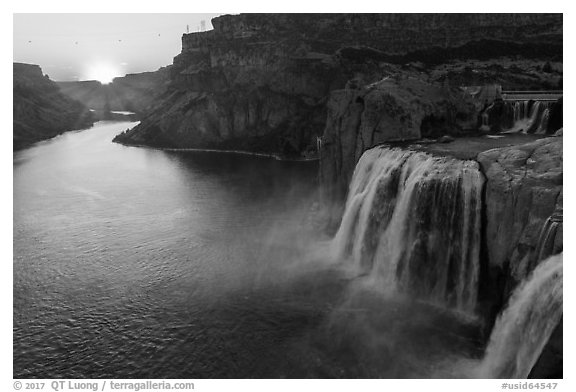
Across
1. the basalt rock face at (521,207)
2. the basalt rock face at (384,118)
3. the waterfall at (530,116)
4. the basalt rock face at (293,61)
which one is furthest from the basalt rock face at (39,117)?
the basalt rock face at (521,207)

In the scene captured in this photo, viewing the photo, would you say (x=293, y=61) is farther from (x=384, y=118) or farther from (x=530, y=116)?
(x=384, y=118)

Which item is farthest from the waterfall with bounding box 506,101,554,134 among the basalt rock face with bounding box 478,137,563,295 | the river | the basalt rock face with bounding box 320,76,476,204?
the river

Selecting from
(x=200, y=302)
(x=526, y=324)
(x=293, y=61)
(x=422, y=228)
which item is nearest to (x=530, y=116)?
(x=422, y=228)

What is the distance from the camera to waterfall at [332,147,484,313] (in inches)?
1094

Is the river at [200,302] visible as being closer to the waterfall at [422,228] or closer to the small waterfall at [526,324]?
the small waterfall at [526,324]

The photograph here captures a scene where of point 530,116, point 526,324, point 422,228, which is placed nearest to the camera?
point 526,324

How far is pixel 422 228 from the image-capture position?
30312 millimetres

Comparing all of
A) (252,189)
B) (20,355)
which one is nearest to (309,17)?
(252,189)

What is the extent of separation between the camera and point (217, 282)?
34031mm

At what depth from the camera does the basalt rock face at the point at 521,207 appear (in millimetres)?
22750

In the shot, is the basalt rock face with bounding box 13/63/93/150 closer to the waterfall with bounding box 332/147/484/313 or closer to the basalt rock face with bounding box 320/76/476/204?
the basalt rock face with bounding box 320/76/476/204

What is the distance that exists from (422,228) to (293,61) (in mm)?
81459

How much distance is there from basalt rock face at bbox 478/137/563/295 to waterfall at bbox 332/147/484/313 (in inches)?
39.6
